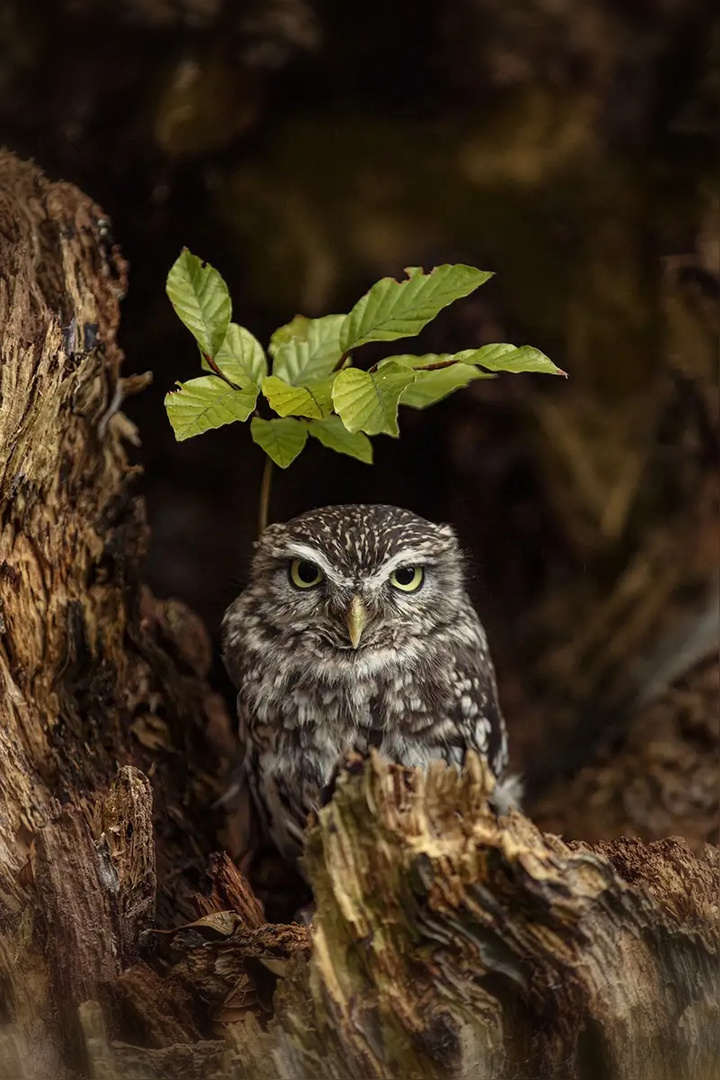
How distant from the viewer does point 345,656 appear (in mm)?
1651

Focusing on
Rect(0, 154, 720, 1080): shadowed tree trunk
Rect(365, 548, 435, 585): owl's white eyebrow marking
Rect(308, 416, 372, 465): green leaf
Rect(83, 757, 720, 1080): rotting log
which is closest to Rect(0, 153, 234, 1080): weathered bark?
Rect(0, 154, 720, 1080): shadowed tree trunk

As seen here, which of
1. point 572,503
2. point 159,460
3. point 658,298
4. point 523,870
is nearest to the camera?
point 523,870

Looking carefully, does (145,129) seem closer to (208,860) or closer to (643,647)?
(208,860)

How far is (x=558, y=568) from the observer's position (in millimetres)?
2535

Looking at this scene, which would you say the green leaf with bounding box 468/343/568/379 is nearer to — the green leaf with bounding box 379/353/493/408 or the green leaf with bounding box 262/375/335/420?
the green leaf with bounding box 379/353/493/408

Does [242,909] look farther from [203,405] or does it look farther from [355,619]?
[203,405]

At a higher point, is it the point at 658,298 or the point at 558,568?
the point at 658,298

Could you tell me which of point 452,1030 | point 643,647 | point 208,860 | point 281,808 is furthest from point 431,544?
point 643,647

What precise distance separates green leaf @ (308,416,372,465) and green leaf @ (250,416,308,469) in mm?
21

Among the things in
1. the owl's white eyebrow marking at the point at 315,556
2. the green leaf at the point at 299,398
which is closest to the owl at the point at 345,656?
the owl's white eyebrow marking at the point at 315,556

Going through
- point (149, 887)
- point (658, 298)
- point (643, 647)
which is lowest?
point (149, 887)

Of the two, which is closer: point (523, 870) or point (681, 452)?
point (523, 870)

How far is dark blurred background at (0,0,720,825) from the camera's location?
1880 mm

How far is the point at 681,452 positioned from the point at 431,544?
937 millimetres
